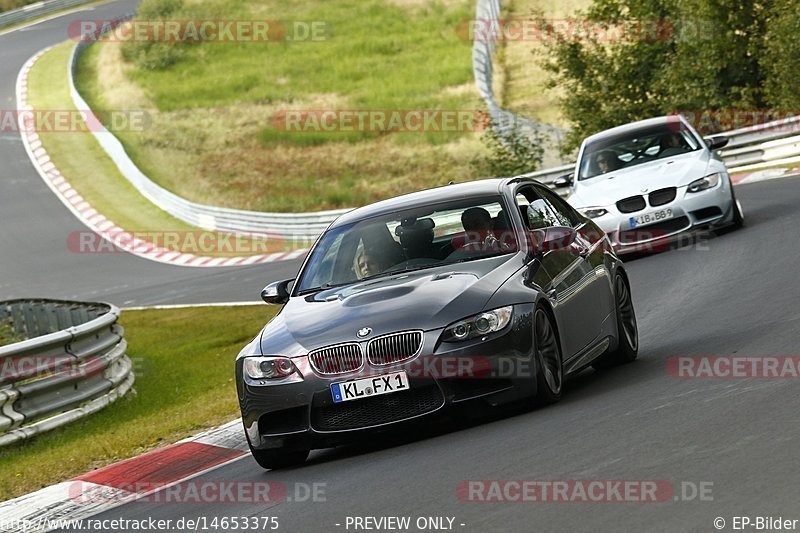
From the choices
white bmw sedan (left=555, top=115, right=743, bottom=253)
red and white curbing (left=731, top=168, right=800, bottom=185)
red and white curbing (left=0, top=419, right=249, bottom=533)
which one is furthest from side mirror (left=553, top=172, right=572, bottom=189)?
red and white curbing (left=0, top=419, right=249, bottom=533)

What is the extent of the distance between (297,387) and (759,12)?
25918mm

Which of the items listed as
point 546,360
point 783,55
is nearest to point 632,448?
point 546,360

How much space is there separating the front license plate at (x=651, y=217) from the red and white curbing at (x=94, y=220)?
12533 mm

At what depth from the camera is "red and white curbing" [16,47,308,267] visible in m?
29.4

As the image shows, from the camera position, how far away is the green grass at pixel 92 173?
117ft

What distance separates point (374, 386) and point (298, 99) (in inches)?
1823

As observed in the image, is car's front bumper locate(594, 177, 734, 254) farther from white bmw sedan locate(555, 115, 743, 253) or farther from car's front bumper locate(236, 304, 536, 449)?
car's front bumper locate(236, 304, 536, 449)

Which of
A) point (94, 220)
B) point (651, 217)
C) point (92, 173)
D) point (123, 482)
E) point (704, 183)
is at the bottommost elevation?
point (94, 220)

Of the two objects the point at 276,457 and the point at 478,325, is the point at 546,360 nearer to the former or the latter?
the point at 478,325

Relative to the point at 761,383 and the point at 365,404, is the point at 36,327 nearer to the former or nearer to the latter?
the point at 365,404

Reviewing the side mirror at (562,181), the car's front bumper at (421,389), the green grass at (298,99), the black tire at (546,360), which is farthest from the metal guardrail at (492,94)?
the car's front bumper at (421,389)

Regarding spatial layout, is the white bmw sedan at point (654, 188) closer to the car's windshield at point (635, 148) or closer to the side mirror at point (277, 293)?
the car's windshield at point (635, 148)

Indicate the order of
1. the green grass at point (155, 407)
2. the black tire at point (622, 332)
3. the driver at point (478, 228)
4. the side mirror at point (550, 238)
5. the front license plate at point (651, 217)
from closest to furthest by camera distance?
the side mirror at point (550, 238)
the driver at point (478, 228)
the green grass at point (155, 407)
the black tire at point (622, 332)
the front license plate at point (651, 217)

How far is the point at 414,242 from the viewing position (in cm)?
903
